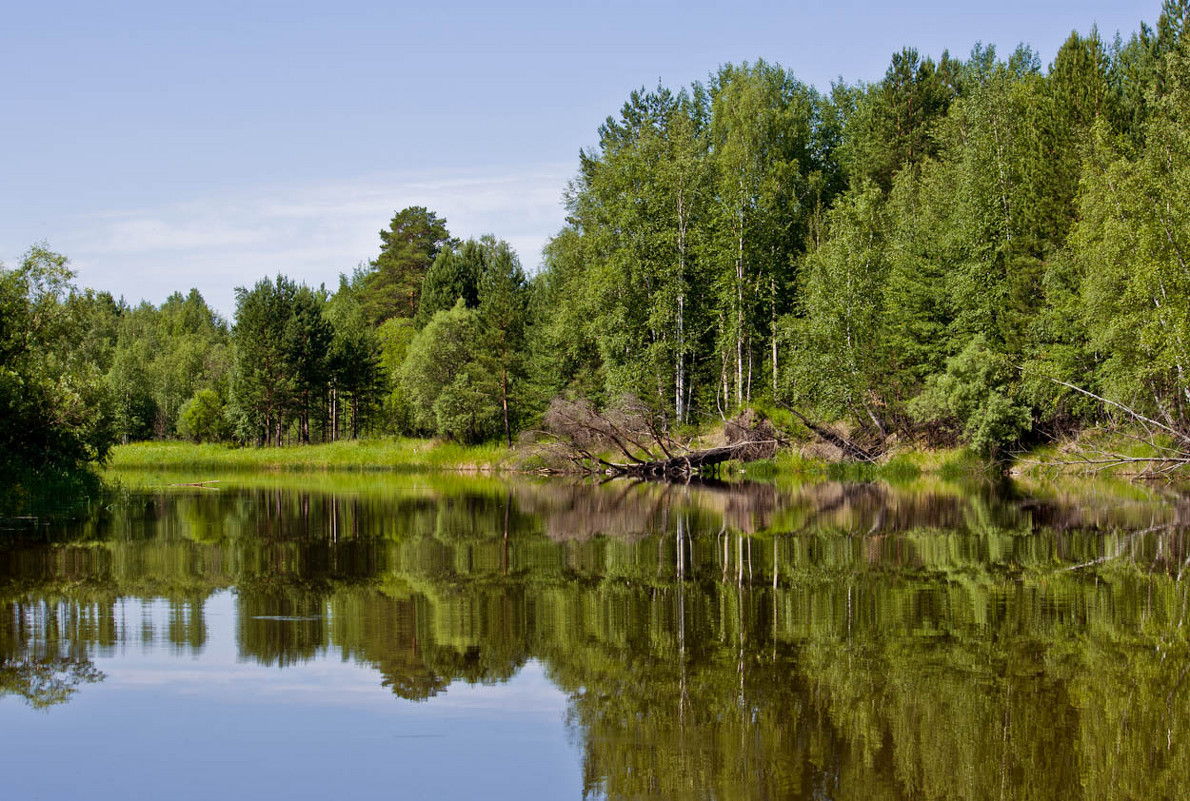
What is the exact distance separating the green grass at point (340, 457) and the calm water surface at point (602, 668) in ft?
136

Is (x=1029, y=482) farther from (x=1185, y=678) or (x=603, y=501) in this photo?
(x=1185, y=678)

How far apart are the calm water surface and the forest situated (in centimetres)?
1527

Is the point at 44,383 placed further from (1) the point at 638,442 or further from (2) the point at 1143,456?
(2) the point at 1143,456

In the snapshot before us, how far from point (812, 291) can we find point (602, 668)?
3896 cm

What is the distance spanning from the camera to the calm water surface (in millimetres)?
6727

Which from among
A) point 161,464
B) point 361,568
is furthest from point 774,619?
point 161,464

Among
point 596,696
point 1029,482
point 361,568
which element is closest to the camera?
point 596,696

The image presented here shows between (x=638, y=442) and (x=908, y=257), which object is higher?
(x=908, y=257)

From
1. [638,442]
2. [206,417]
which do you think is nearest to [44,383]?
[638,442]

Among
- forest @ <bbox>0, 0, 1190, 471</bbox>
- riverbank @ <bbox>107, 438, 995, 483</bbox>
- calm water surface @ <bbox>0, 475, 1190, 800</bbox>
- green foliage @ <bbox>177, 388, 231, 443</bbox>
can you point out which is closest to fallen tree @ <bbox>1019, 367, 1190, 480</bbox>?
forest @ <bbox>0, 0, 1190, 471</bbox>

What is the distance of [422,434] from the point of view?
7662cm

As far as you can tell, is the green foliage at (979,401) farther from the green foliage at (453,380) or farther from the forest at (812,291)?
the green foliage at (453,380)

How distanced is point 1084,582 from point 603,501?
1787 centimetres

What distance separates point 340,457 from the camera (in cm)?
6675
